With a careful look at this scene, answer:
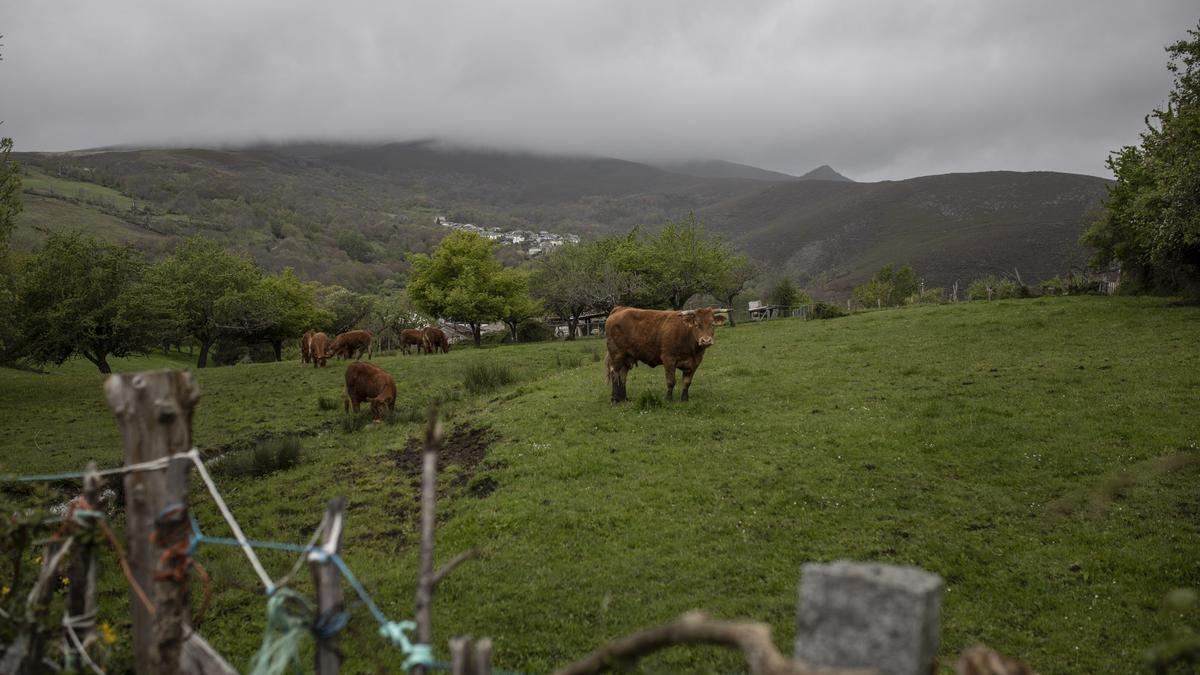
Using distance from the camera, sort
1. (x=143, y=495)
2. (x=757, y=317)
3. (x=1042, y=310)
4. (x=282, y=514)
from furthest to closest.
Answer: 1. (x=757, y=317)
2. (x=1042, y=310)
3. (x=282, y=514)
4. (x=143, y=495)

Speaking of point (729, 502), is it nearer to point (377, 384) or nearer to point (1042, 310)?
point (377, 384)

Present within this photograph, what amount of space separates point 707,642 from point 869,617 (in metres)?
0.58

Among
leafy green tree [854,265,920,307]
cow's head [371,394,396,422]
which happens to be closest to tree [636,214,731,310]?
cow's head [371,394,396,422]

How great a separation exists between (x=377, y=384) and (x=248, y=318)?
26.1 meters

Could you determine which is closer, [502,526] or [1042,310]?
[502,526]

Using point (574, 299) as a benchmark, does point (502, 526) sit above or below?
below

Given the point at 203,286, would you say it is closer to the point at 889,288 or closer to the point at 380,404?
the point at 380,404

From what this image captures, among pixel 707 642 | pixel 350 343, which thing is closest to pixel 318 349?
pixel 350 343

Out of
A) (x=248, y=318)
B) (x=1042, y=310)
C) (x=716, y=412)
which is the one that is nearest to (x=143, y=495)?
(x=716, y=412)

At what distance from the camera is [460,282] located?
47750 mm

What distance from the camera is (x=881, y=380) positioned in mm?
18156

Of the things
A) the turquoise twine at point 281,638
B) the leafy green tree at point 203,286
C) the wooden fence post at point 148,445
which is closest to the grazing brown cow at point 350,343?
the leafy green tree at point 203,286

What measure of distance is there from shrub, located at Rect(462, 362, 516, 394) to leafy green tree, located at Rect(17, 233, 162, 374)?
1543 cm

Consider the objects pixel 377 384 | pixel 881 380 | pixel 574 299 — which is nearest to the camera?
pixel 881 380
